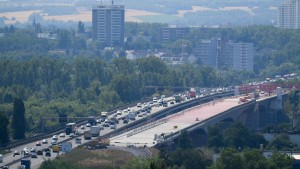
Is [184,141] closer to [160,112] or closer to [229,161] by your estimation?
[229,161]

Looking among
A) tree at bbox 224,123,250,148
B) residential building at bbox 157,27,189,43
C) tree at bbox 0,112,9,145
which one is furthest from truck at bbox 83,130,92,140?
residential building at bbox 157,27,189,43

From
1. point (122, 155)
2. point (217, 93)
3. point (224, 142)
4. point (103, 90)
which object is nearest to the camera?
point (122, 155)

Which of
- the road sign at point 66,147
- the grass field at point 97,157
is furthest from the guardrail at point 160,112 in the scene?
the road sign at point 66,147

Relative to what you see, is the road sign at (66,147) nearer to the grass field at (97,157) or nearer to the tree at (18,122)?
the grass field at (97,157)

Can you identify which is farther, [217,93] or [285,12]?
[285,12]

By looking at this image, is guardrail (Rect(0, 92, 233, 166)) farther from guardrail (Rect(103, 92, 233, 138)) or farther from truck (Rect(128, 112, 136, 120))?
truck (Rect(128, 112, 136, 120))

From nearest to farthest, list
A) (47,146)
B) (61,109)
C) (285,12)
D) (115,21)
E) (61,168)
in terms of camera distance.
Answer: (61,168) → (47,146) → (61,109) → (115,21) → (285,12)

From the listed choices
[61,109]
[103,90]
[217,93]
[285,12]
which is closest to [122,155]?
[61,109]

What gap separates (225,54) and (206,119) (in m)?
55.9

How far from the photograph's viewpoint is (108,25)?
139 m

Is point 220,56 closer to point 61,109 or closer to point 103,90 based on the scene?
point 103,90

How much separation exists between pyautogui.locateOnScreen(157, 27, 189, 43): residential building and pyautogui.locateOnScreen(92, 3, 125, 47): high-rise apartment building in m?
3.58

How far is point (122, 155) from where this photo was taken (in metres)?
53.1

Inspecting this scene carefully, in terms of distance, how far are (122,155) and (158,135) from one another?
9.24 meters
